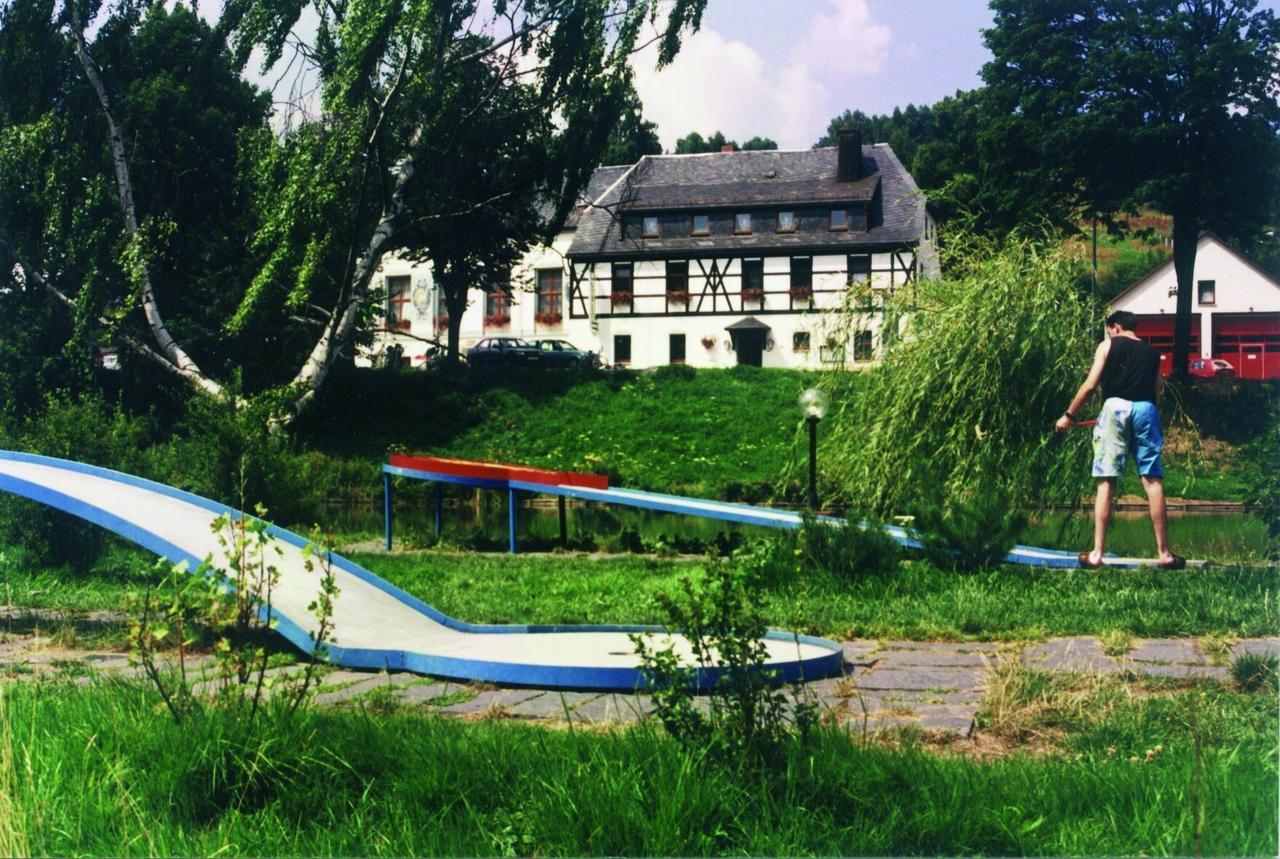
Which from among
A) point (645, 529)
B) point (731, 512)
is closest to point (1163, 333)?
point (731, 512)

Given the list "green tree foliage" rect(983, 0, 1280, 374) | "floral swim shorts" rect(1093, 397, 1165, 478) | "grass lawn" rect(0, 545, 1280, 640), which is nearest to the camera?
"grass lawn" rect(0, 545, 1280, 640)

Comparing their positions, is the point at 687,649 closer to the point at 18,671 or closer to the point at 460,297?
the point at 18,671

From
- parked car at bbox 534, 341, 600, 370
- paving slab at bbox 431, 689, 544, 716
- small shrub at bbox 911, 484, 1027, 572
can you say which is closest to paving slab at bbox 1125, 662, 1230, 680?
paving slab at bbox 431, 689, 544, 716

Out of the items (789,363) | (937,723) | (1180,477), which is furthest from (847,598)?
(789,363)

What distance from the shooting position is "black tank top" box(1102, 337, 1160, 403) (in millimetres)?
7219

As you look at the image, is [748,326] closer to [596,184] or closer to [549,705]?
[596,184]

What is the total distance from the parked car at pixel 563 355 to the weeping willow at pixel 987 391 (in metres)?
16.7

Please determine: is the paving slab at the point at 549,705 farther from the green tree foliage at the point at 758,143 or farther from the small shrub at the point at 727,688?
the green tree foliage at the point at 758,143

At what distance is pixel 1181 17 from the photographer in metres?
7.64

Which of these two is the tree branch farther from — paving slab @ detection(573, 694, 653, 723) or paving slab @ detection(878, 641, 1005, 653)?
paving slab @ detection(573, 694, 653, 723)

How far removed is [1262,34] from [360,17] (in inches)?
363

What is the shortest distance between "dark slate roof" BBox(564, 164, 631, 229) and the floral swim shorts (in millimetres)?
9643

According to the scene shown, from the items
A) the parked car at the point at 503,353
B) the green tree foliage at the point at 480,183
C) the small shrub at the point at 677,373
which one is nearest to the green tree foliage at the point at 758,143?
the green tree foliage at the point at 480,183

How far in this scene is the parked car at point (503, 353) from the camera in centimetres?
2606
